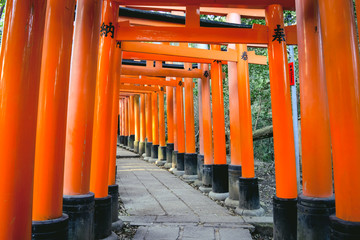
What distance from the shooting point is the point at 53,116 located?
2.57 metres

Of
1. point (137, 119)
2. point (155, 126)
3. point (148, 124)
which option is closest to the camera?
point (155, 126)

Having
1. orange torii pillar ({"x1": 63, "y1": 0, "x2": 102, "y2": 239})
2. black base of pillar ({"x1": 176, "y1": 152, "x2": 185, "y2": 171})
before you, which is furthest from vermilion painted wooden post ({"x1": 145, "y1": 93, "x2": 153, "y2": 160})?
orange torii pillar ({"x1": 63, "y1": 0, "x2": 102, "y2": 239})

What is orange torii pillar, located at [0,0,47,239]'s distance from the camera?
5.82 feet

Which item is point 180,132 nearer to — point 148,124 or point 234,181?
Answer: point 234,181

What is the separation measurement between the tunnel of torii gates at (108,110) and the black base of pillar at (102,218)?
0.01 meters

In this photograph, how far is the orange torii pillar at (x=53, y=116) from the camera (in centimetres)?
249

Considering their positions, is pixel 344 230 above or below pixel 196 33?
below

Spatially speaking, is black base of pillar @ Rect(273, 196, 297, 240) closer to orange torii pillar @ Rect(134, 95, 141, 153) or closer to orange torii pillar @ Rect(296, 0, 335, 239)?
orange torii pillar @ Rect(296, 0, 335, 239)

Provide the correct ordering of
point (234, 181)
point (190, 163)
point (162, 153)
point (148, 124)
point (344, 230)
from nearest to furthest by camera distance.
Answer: point (344, 230)
point (234, 181)
point (190, 163)
point (162, 153)
point (148, 124)

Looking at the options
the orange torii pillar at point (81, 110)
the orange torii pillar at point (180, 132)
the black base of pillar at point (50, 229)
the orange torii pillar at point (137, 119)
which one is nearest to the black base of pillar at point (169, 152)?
the orange torii pillar at point (180, 132)

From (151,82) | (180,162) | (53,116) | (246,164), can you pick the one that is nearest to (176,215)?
(246,164)

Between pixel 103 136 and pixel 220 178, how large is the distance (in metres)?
3.89

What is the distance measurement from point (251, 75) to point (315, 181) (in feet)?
30.3

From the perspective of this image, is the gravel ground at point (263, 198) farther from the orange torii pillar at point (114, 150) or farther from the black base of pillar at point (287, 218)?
the black base of pillar at point (287, 218)
